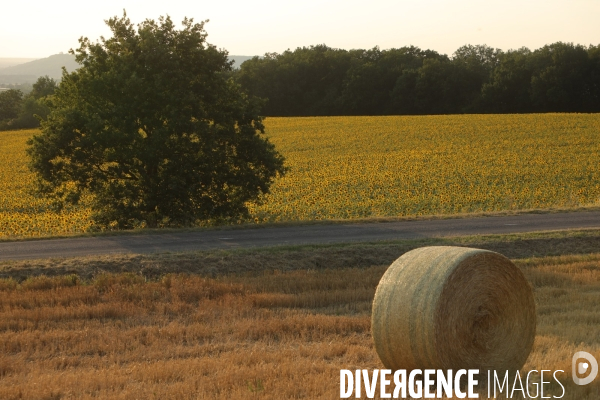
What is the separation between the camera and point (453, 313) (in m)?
Answer: 7.84

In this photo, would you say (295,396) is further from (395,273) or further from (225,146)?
(225,146)

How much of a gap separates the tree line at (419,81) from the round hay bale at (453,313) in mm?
74418

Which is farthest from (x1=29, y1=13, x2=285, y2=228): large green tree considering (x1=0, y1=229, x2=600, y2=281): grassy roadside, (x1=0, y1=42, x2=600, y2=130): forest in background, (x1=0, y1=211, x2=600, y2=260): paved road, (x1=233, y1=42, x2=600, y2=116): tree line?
(x1=233, y1=42, x2=600, y2=116): tree line

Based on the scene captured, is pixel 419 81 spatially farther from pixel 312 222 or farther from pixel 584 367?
pixel 584 367

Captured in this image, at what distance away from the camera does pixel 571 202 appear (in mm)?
25516

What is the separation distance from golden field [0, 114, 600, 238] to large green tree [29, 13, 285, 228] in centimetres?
164

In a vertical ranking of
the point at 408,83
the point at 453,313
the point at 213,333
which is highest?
the point at 408,83

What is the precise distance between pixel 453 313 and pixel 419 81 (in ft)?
259

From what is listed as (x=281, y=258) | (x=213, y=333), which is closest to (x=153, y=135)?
(x=281, y=258)

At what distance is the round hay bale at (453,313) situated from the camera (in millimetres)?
7695

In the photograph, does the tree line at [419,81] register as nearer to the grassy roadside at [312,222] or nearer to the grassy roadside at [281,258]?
the grassy roadside at [312,222]

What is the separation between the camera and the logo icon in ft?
25.3

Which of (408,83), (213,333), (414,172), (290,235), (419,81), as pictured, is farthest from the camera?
(408,83)

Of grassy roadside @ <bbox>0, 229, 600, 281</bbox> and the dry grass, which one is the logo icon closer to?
the dry grass
